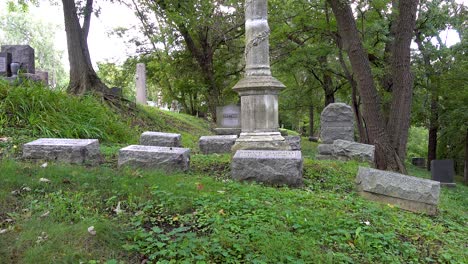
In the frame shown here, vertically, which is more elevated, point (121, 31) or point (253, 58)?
point (121, 31)

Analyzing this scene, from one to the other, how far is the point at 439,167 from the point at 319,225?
1241 cm

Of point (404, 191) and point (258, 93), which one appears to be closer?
point (404, 191)

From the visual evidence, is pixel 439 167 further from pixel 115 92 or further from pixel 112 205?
pixel 112 205

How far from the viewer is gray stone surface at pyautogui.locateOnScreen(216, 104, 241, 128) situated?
17.4 m

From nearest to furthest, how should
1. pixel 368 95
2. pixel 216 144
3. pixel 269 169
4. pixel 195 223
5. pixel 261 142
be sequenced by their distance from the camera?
pixel 195 223
pixel 269 169
pixel 261 142
pixel 368 95
pixel 216 144

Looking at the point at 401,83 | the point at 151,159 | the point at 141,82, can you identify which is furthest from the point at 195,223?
the point at 141,82

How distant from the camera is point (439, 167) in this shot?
14.1 meters

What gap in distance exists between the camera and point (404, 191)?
16.0 ft

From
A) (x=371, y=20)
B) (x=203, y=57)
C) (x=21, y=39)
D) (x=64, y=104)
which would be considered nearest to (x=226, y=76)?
(x=203, y=57)

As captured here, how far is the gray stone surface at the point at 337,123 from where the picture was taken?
11.8 metres

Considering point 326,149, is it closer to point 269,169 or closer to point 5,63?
point 269,169

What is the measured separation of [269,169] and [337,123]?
24.0 feet

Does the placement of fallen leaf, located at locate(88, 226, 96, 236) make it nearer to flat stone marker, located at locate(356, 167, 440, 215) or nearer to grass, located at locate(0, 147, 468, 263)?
grass, located at locate(0, 147, 468, 263)

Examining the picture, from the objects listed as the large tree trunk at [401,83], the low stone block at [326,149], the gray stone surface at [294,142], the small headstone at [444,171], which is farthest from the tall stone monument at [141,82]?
the large tree trunk at [401,83]
